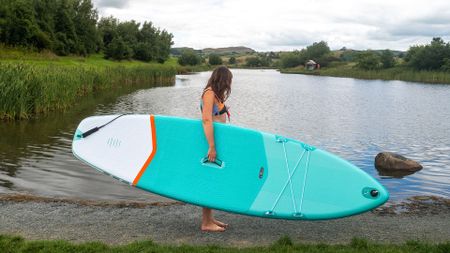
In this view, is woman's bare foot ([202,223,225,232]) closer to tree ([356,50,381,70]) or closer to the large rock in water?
the large rock in water

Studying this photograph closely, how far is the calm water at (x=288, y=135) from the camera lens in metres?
9.48

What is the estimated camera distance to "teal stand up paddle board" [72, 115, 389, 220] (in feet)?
18.0

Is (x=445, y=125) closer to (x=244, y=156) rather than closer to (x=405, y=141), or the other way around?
(x=405, y=141)

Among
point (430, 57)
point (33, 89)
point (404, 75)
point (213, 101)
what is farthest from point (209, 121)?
point (430, 57)

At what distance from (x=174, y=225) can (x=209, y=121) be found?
155cm

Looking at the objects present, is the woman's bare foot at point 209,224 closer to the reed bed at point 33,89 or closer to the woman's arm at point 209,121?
the woman's arm at point 209,121

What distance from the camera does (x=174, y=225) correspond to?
6.05 meters

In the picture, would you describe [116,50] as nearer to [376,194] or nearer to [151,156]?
[151,156]

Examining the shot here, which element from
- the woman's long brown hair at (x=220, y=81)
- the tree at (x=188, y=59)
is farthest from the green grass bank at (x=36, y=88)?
the tree at (x=188, y=59)

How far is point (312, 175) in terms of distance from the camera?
5.63m

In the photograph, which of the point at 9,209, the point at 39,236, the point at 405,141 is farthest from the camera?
the point at 405,141

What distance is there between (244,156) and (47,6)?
167 ft

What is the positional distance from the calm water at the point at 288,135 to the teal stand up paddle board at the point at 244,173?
2.79 metres

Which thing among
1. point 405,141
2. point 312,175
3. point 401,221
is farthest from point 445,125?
point 312,175
